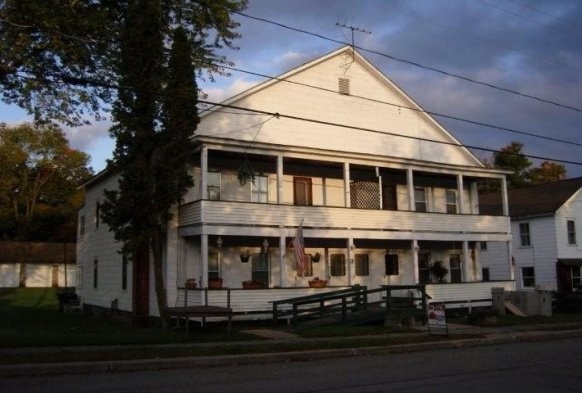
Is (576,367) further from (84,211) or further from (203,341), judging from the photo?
(84,211)

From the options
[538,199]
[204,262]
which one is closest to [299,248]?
[204,262]

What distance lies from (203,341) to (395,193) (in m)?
15.7

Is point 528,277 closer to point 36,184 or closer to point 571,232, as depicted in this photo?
point 571,232

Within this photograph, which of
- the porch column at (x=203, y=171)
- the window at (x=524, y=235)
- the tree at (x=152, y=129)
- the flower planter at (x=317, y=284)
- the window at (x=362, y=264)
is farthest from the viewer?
the window at (x=524, y=235)

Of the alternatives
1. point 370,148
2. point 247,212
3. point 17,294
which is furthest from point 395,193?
point 17,294

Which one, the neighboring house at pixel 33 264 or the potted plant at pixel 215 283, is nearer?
the potted plant at pixel 215 283

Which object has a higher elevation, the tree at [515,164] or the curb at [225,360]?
the tree at [515,164]

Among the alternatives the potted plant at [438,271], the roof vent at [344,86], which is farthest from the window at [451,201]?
the roof vent at [344,86]

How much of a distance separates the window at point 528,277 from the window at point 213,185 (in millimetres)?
21762

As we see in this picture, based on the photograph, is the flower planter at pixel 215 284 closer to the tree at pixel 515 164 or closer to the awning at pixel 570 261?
the awning at pixel 570 261

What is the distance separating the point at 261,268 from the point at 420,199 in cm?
920

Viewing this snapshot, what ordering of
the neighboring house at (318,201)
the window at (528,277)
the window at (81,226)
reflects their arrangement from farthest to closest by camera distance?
1. the window at (528,277)
2. the window at (81,226)
3. the neighboring house at (318,201)

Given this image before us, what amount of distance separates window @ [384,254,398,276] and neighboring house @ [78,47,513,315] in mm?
66

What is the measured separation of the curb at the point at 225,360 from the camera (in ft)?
39.6
